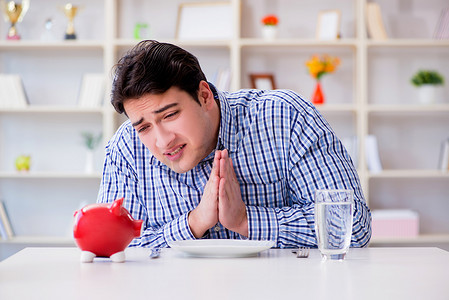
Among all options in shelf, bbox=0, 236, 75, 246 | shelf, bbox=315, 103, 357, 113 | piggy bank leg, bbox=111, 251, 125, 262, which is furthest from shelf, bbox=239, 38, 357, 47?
piggy bank leg, bbox=111, 251, 125, 262

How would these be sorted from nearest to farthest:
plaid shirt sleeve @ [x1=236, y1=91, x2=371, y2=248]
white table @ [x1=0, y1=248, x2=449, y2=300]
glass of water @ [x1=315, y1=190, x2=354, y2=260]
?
1. white table @ [x1=0, y1=248, x2=449, y2=300]
2. glass of water @ [x1=315, y1=190, x2=354, y2=260]
3. plaid shirt sleeve @ [x1=236, y1=91, x2=371, y2=248]

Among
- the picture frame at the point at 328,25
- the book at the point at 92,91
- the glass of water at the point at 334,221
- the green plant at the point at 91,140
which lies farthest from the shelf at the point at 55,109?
the glass of water at the point at 334,221

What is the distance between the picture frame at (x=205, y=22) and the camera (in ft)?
12.3

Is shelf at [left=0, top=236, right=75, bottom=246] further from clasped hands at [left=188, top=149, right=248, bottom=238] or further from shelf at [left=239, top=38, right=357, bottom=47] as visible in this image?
A: clasped hands at [left=188, top=149, right=248, bottom=238]

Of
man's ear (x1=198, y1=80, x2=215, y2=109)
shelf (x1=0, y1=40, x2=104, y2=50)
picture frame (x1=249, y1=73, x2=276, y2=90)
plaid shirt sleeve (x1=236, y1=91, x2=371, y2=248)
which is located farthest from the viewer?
picture frame (x1=249, y1=73, x2=276, y2=90)

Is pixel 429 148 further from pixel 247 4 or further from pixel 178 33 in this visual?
pixel 178 33

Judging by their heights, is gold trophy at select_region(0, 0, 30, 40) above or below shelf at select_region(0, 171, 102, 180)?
above

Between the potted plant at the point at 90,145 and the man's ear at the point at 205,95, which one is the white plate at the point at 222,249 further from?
the potted plant at the point at 90,145

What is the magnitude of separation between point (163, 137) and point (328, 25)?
2434 millimetres

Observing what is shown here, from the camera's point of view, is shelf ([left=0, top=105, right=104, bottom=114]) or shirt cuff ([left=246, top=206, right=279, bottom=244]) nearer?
shirt cuff ([left=246, top=206, right=279, bottom=244])

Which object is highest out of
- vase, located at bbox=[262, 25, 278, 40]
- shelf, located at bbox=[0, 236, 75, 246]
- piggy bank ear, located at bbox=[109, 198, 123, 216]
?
vase, located at bbox=[262, 25, 278, 40]

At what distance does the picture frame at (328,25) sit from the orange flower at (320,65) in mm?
124

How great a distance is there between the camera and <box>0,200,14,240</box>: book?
12.2 feet

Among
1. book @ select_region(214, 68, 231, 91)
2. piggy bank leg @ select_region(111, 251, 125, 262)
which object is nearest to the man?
piggy bank leg @ select_region(111, 251, 125, 262)
